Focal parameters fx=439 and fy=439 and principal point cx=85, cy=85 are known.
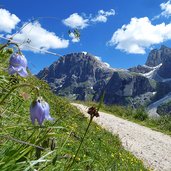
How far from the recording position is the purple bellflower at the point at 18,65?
301 centimetres

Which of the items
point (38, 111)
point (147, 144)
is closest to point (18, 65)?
point (38, 111)

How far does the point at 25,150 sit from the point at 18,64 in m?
0.60

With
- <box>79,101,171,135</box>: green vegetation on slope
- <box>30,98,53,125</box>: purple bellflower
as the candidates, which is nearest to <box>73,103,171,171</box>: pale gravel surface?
<box>79,101,171,135</box>: green vegetation on slope

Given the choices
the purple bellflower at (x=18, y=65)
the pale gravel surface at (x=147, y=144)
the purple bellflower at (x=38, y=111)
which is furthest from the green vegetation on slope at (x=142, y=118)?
the purple bellflower at (x=38, y=111)

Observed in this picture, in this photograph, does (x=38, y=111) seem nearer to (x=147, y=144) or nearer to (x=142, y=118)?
(x=147, y=144)

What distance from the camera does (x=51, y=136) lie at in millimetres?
3053

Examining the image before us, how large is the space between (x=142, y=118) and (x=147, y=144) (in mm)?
10993

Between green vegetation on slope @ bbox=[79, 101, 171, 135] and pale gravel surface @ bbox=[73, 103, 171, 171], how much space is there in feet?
9.54

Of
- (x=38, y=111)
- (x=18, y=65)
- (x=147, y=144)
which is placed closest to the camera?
(x=38, y=111)

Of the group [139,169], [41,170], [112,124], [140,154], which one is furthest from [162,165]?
[41,170]

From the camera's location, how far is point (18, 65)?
3.05m

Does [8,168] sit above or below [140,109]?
below

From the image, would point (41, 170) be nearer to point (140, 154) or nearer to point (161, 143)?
point (140, 154)

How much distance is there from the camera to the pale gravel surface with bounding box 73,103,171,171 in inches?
661
